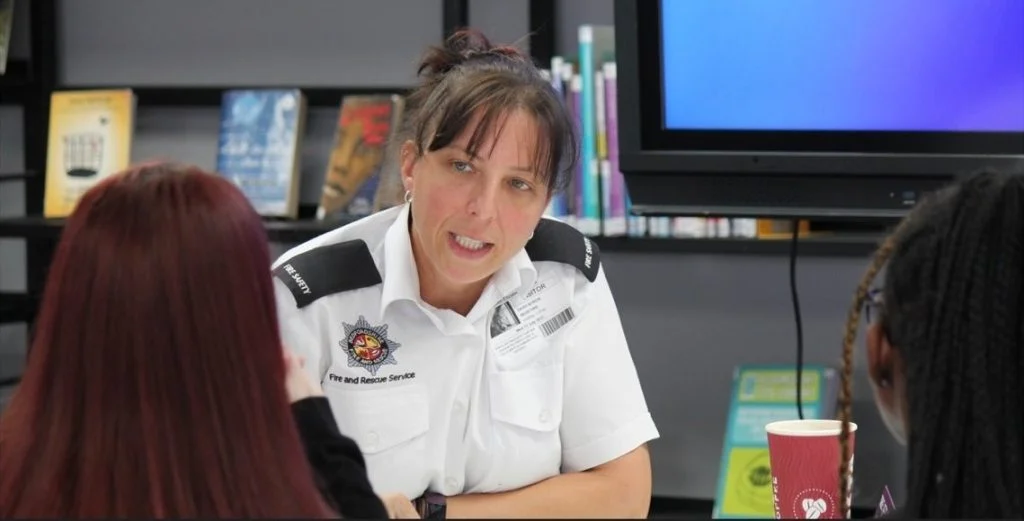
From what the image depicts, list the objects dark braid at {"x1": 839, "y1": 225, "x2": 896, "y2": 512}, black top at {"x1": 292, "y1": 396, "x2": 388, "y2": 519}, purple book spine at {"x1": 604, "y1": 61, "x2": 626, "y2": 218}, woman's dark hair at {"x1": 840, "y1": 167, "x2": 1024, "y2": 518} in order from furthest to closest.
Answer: purple book spine at {"x1": 604, "y1": 61, "x2": 626, "y2": 218} < black top at {"x1": 292, "y1": 396, "x2": 388, "y2": 519} < dark braid at {"x1": 839, "y1": 225, "x2": 896, "y2": 512} < woman's dark hair at {"x1": 840, "y1": 167, "x2": 1024, "y2": 518}

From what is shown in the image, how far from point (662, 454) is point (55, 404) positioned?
6.42 ft

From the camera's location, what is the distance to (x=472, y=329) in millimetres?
1773

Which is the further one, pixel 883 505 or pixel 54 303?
pixel 883 505

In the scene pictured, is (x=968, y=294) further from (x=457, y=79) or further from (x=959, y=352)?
(x=457, y=79)

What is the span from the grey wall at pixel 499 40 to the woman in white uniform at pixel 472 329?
3.22 feet

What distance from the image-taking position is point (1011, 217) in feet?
3.34

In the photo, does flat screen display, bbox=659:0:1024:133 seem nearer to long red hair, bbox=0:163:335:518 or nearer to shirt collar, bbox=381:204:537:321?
shirt collar, bbox=381:204:537:321

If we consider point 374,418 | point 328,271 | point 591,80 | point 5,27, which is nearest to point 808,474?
point 374,418

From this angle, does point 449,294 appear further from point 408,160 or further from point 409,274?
point 408,160

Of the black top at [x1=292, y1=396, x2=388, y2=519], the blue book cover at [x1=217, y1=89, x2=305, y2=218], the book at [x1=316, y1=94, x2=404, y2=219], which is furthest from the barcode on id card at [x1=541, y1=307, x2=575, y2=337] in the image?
the blue book cover at [x1=217, y1=89, x2=305, y2=218]

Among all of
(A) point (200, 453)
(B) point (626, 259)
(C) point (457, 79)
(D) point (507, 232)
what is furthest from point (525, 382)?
(B) point (626, 259)

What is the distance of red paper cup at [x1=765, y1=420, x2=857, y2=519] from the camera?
1433 mm

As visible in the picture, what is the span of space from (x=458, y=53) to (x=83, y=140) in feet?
4.75

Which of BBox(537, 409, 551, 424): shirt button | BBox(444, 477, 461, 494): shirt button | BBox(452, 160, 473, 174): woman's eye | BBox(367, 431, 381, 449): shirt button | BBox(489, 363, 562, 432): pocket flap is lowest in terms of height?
BBox(444, 477, 461, 494): shirt button
